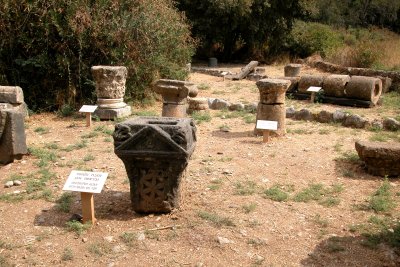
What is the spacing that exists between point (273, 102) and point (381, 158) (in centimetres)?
236

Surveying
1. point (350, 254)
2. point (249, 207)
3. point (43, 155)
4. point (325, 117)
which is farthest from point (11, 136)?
point (325, 117)

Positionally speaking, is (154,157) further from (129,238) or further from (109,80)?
(109,80)

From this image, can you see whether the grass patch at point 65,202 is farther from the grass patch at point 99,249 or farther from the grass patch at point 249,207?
the grass patch at point 249,207

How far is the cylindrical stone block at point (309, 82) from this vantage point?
10.9 meters

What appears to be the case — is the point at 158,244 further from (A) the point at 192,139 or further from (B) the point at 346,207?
(B) the point at 346,207

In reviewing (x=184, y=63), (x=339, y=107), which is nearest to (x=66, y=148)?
(x=184, y=63)

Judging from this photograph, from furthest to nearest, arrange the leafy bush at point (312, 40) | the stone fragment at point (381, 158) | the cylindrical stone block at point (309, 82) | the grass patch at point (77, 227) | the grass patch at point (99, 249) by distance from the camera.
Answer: the leafy bush at point (312, 40)
the cylindrical stone block at point (309, 82)
the stone fragment at point (381, 158)
the grass patch at point (77, 227)
the grass patch at point (99, 249)

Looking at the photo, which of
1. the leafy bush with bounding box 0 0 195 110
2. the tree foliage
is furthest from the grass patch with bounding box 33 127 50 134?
the tree foliage

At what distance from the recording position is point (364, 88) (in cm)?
994

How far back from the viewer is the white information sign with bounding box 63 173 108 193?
3785mm

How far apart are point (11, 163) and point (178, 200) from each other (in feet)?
9.68

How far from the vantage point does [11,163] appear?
→ 575 cm

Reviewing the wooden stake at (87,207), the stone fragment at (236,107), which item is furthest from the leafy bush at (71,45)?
the wooden stake at (87,207)

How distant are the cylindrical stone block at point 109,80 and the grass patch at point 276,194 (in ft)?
15.7
